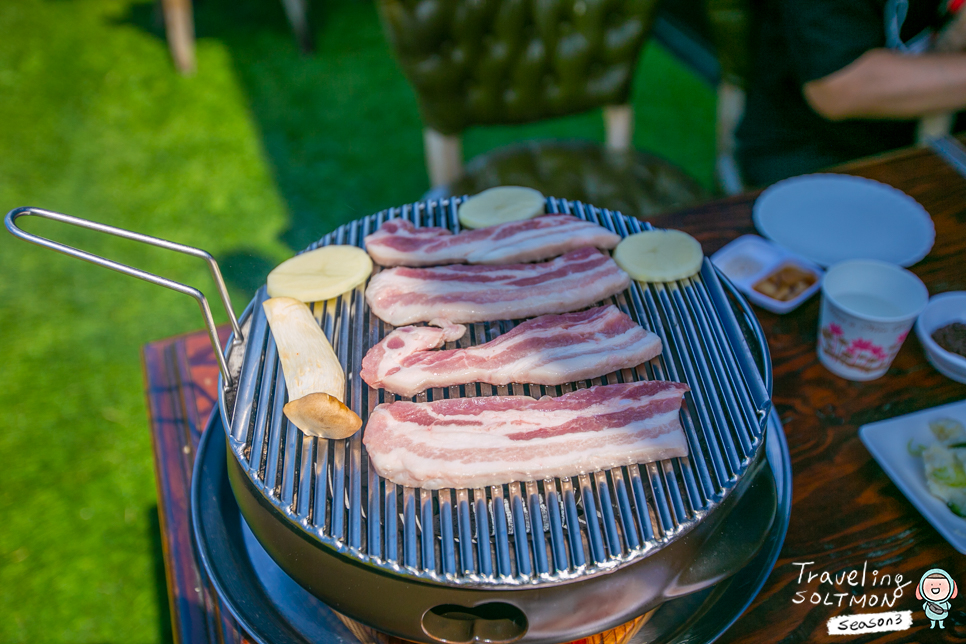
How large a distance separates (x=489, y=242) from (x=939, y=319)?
1.43m

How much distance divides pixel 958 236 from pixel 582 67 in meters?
1.67

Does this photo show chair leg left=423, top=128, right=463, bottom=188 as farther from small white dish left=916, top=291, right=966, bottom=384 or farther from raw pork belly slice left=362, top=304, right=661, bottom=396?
small white dish left=916, top=291, right=966, bottom=384

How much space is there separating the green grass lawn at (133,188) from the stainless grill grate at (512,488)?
50 centimetres

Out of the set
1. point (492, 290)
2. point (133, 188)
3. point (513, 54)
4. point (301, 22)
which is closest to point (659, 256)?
point (492, 290)

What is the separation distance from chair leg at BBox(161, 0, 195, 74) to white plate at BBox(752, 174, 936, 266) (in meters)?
5.16

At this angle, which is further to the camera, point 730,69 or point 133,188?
point 133,188

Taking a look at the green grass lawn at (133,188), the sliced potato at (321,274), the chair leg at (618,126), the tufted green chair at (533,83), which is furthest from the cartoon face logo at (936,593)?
the chair leg at (618,126)

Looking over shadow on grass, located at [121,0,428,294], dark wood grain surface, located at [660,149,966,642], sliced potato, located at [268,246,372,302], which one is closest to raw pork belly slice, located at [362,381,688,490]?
sliced potato, located at [268,246,372,302]

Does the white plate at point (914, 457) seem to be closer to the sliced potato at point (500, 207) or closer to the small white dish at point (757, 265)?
the small white dish at point (757, 265)

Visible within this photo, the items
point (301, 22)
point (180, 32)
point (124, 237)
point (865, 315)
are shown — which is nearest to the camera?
point (124, 237)

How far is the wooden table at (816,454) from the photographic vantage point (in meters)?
1.47

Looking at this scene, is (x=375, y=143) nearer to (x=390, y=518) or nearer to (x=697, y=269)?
(x=697, y=269)

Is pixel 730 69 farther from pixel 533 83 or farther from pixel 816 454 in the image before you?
pixel 816 454

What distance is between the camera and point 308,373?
1.40 meters
